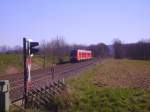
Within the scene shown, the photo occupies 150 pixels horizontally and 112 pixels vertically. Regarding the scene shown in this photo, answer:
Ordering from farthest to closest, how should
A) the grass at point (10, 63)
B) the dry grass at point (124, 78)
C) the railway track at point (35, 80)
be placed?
the grass at point (10, 63) → the dry grass at point (124, 78) → the railway track at point (35, 80)

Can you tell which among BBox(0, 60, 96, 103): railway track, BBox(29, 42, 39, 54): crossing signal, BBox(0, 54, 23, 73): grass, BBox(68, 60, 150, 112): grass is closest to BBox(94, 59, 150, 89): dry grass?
BBox(0, 60, 96, 103): railway track

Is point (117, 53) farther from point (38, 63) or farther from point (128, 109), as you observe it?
point (128, 109)

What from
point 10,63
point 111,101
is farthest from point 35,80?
point 10,63

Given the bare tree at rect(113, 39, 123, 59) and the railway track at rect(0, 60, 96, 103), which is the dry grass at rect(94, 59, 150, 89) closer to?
the railway track at rect(0, 60, 96, 103)

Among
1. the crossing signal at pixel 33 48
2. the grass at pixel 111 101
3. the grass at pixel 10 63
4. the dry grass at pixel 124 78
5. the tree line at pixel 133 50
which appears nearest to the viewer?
the grass at pixel 111 101

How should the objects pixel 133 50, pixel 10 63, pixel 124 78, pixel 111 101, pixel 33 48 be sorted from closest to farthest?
pixel 33 48 → pixel 111 101 → pixel 124 78 → pixel 10 63 → pixel 133 50

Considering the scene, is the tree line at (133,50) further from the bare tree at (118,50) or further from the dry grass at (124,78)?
the dry grass at (124,78)

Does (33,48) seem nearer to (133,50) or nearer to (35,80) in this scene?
(35,80)

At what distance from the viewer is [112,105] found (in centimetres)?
1631

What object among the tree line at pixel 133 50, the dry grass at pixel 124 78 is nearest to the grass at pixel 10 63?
the dry grass at pixel 124 78

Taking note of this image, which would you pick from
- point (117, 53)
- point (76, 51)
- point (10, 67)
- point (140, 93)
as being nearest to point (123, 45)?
point (117, 53)

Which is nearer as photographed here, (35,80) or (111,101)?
(111,101)

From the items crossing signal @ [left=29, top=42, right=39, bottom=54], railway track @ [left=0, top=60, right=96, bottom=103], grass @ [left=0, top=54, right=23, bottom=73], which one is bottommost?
railway track @ [left=0, top=60, right=96, bottom=103]

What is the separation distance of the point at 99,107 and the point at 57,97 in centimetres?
189
